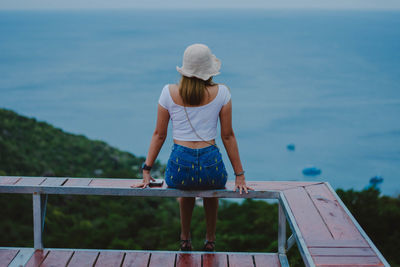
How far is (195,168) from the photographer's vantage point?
2.86 metres

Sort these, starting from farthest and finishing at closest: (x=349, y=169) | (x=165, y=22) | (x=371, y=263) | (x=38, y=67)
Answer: (x=165, y=22)
(x=38, y=67)
(x=349, y=169)
(x=371, y=263)

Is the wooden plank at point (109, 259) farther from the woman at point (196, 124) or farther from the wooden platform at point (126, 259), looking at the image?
the woman at point (196, 124)

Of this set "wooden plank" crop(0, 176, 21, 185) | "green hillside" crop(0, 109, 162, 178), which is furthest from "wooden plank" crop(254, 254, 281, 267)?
"green hillside" crop(0, 109, 162, 178)

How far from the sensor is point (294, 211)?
9.24ft

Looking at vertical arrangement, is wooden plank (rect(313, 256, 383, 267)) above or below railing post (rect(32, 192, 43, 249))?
above

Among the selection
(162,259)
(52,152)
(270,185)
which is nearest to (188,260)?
(162,259)

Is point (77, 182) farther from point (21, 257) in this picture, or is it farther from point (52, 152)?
point (52, 152)

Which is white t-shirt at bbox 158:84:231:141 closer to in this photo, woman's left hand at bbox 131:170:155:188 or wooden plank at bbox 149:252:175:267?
woman's left hand at bbox 131:170:155:188

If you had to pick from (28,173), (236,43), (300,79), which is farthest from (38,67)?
(28,173)

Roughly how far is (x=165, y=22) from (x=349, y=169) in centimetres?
4975

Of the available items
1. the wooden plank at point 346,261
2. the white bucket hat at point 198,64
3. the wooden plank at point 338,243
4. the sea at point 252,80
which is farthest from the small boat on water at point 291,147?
the wooden plank at point 346,261

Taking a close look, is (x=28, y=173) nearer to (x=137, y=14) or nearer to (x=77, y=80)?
(x=77, y=80)

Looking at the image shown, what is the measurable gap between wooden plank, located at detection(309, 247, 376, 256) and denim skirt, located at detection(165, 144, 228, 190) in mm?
806

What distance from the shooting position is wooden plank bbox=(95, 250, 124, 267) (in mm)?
2973
